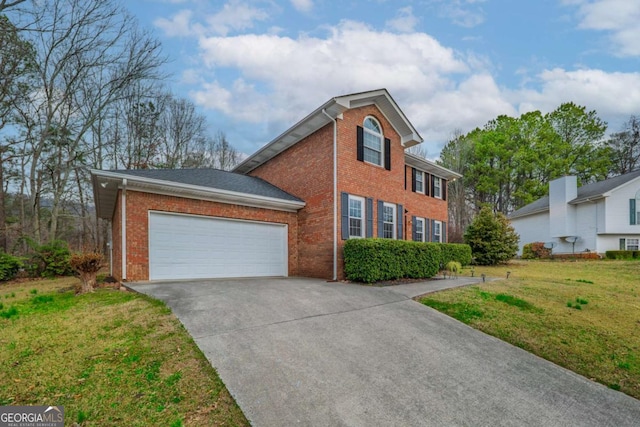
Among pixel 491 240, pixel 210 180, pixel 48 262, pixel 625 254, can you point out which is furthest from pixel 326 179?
pixel 625 254

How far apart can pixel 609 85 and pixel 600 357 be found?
32080 millimetres

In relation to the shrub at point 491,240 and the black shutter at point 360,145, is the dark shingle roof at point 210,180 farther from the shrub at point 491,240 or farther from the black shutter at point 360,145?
the shrub at point 491,240

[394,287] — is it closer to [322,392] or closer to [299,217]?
[299,217]

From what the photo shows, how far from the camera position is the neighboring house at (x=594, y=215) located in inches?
788

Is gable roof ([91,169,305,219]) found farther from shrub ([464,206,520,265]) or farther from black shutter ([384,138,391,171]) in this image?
shrub ([464,206,520,265])

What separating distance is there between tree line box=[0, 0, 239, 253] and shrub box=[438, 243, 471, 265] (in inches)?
696

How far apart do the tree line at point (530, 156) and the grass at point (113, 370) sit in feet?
88.7

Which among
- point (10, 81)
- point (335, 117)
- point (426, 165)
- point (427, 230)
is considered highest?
point (10, 81)

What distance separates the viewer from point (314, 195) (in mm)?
11258

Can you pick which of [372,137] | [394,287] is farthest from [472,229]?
[394,287]

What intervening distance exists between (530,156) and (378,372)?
112ft

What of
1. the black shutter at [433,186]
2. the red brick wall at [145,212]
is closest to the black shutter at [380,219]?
the red brick wall at [145,212]

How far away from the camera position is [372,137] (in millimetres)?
12102

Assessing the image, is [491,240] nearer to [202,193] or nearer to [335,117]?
[335,117]
